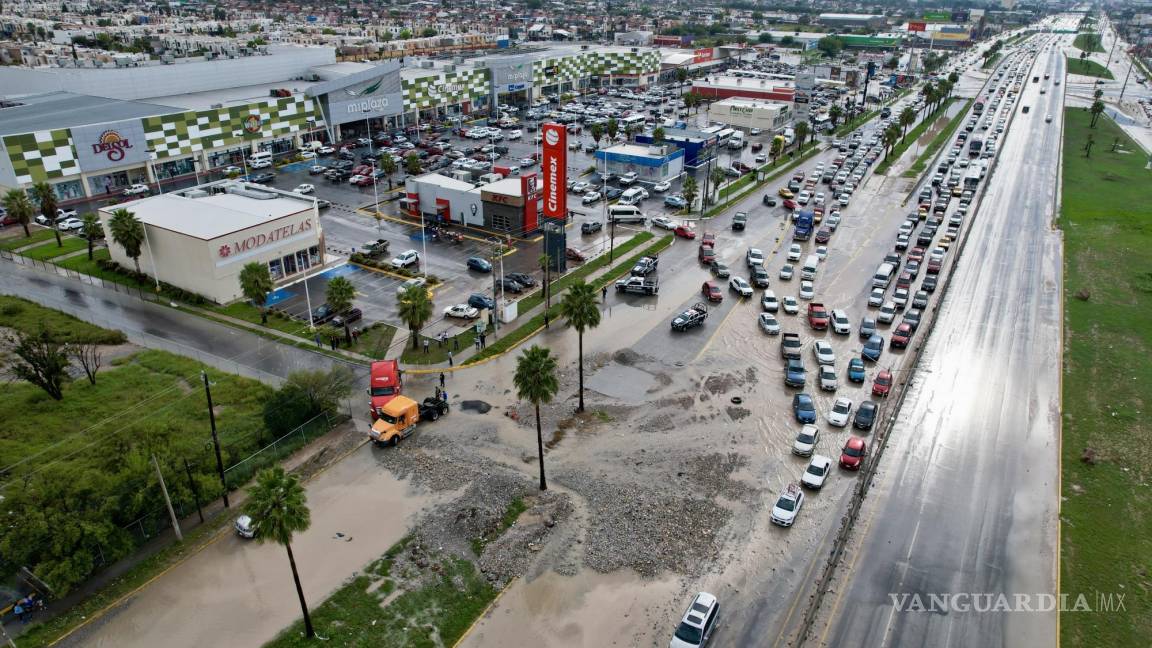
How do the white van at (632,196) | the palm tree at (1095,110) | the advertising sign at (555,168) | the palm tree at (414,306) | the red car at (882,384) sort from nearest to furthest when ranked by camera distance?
the red car at (882,384), the palm tree at (414,306), the advertising sign at (555,168), the white van at (632,196), the palm tree at (1095,110)

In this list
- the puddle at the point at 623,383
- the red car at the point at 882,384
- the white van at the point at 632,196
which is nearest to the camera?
the red car at the point at 882,384

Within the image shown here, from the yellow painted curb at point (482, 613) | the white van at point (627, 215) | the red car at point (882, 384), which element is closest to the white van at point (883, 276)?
the red car at point (882, 384)

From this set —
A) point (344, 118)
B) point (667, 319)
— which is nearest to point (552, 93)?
point (344, 118)

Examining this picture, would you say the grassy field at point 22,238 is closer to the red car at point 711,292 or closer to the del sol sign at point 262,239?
the del sol sign at point 262,239

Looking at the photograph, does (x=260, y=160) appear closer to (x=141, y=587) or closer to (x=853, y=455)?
(x=141, y=587)

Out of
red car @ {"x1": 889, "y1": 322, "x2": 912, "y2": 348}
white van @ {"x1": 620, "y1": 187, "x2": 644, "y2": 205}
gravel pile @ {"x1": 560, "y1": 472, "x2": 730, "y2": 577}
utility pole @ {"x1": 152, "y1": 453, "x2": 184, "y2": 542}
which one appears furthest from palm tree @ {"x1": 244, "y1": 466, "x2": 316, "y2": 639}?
white van @ {"x1": 620, "y1": 187, "x2": 644, "y2": 205}

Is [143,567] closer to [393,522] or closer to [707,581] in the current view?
[393,522]
